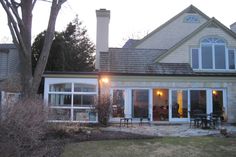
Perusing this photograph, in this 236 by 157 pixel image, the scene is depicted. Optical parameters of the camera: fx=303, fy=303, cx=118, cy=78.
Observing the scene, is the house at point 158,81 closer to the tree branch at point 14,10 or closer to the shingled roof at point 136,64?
the shingled roof at point 136,64

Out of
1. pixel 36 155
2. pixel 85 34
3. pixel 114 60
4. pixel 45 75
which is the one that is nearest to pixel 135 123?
pixel 114 60

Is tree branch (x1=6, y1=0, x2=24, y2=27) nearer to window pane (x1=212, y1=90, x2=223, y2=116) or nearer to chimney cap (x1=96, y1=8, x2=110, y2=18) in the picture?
chimney cap (x1=96, y1=8, x2=110, y2=18)

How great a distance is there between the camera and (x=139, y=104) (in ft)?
60.5

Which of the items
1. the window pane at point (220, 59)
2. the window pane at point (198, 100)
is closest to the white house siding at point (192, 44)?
the window pane at point (220, 59)

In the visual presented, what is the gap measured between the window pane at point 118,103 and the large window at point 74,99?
1264 millimetres

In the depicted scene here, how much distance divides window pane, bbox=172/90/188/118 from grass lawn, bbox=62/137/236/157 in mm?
6831

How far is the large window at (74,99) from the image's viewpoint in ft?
57.6

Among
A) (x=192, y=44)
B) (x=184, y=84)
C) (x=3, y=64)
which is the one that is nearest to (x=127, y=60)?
(x=184, y=84)

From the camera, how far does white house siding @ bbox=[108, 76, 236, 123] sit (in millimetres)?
18344

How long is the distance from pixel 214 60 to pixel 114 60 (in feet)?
21.3

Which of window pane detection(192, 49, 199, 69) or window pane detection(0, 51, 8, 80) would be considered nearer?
window pane detection(192, 49, 199, 69)

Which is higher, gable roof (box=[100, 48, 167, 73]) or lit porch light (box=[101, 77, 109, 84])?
gable roof (box=[100, 48, 167, 73])

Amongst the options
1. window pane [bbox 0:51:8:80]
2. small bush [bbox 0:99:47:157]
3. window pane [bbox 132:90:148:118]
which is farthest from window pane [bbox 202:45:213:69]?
window pane [bbox 0:51:8:80]

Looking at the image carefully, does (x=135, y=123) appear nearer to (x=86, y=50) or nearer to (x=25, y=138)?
(x=25, y=138)
